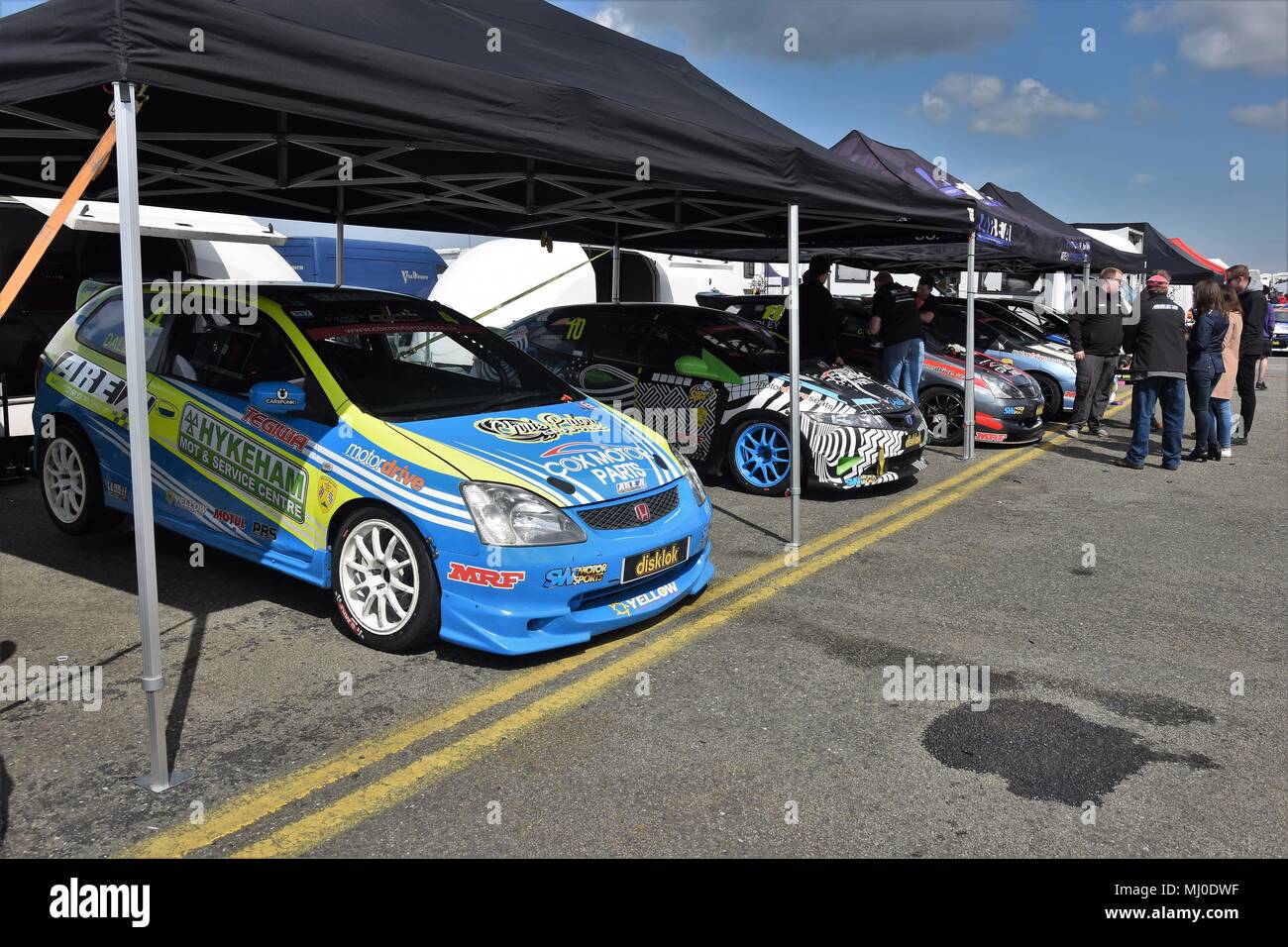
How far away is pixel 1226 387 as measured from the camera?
381 inches

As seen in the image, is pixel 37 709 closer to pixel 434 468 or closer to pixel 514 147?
pixel 434 468

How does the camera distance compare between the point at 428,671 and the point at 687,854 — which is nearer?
the point at 687,854

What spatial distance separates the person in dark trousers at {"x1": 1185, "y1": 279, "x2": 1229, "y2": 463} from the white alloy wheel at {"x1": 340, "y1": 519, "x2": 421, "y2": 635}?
26.3 feet

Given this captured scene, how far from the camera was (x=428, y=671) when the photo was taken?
4.17m

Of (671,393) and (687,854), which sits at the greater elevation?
(671,393)

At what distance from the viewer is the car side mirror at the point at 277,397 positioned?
175 inches

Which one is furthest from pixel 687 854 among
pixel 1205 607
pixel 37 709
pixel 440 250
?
pixel 440 250

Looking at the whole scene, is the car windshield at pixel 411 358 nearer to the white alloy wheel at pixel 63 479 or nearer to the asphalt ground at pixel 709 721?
the asphalt ground at pixel 709 721

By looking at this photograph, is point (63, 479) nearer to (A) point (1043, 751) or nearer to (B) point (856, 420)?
(B) point (856, 420)

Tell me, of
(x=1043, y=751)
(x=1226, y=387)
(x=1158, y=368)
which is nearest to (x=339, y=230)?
(x=1043, y=751)

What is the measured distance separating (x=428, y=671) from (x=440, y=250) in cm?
2212

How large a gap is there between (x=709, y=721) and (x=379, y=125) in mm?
2525
